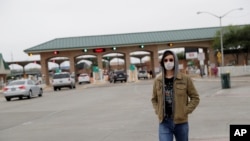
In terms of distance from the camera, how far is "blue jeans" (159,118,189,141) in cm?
594

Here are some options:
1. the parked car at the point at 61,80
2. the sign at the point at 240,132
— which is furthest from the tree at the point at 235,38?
the sign at the point at 240,132

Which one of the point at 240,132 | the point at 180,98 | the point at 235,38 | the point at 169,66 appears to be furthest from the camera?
the point at 235,38

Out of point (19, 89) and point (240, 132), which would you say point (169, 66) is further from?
point (19, 89)

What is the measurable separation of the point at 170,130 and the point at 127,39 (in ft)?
212

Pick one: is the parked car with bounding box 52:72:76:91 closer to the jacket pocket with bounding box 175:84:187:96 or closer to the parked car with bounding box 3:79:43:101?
the parked car with bounding box 3:79:43:101

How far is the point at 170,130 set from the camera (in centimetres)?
599

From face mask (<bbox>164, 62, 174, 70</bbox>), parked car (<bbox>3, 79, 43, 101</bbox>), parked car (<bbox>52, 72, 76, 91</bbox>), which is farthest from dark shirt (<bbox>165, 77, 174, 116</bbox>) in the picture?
parked car (<bbox>52, 72, 76, 91</bbox>)

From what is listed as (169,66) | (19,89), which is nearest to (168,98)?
(169,66)

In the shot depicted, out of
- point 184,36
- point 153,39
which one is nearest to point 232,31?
point 184,36

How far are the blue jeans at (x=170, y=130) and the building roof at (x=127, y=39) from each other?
201 ft

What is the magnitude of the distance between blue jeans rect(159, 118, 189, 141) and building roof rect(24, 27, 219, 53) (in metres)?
61.3

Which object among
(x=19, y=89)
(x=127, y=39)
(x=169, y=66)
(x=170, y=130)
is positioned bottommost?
(x=19, y=89)

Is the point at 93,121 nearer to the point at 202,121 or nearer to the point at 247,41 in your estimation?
the point at 202,121

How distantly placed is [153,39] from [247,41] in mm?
13727
